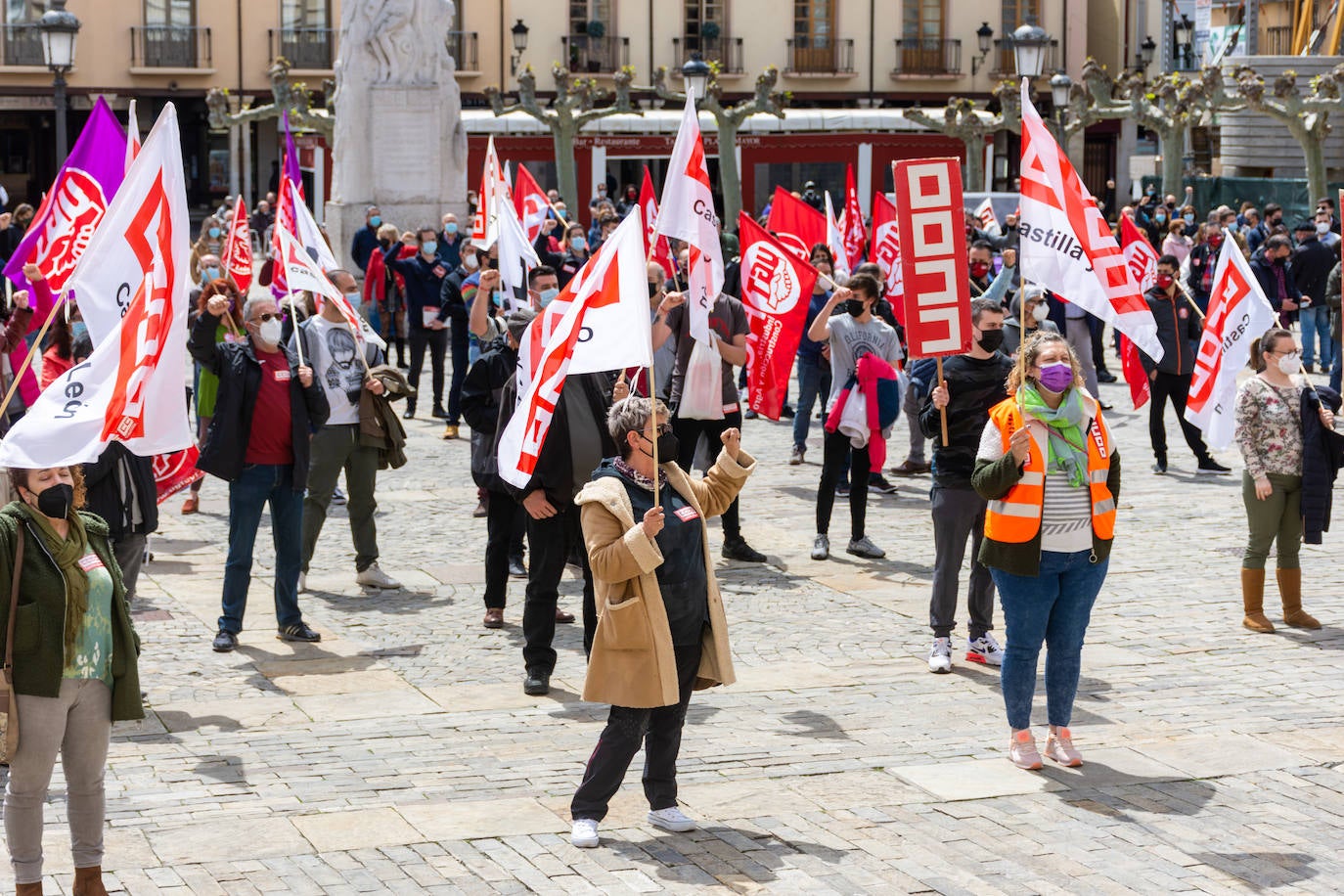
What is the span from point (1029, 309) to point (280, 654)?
716cm

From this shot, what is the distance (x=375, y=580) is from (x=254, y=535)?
4.98 feet

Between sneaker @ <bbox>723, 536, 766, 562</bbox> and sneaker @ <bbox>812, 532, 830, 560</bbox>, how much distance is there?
319 millimetres

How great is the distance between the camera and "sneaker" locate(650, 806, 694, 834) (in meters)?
7.14

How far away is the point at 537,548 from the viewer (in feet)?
30.9

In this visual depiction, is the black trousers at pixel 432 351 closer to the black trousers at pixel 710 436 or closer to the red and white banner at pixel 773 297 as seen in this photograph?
the red and white banner at pixel 773 297

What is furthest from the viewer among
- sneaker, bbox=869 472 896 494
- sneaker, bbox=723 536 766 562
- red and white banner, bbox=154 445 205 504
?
sneaker, bbox=869 472 896 494

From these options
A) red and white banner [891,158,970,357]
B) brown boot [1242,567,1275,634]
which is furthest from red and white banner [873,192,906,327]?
Answer: red and white banner [891,158,970,357]

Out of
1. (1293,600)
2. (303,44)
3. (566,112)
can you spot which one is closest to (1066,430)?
(1293,600)

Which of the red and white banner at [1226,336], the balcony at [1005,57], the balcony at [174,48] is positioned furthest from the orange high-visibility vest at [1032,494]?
the balcony at [1005,57]

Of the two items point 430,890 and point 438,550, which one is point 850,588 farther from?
point 430,890

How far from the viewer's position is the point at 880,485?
14.8 meters

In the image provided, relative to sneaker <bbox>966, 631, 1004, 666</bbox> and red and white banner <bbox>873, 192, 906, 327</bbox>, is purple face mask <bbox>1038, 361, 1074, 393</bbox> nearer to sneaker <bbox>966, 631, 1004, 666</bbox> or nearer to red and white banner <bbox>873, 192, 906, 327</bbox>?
sneaker <bbox>966, 631, 1004, 666</bbox>

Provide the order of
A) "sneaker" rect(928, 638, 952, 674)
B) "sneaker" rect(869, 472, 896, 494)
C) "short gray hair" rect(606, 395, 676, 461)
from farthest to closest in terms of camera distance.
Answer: "sneaker" rect(869, 472, 896, 494) → "sneaker" rect(928, 638, 952, 674) → "short gray hair" rect(606, 395, 676, 461)

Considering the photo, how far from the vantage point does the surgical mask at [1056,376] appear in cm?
782
